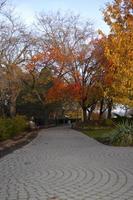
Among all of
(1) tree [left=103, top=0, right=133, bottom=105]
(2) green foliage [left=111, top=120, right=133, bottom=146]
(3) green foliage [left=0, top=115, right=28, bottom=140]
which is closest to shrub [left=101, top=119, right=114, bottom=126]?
(3) green foliage [left=0, top=115, right=28, bottom=140]

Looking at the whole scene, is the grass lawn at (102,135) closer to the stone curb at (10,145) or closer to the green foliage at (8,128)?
the stone curb at (10,145)

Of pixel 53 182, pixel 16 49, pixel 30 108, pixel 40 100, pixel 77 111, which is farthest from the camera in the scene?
pixel 77 111

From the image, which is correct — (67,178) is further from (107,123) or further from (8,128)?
(107,123)

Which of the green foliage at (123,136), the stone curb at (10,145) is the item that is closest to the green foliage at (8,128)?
the stone curb at (10,145)

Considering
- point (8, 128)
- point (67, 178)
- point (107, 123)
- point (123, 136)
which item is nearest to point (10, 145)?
point (8, 128)

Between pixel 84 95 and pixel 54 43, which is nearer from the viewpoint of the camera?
pixel 84 95

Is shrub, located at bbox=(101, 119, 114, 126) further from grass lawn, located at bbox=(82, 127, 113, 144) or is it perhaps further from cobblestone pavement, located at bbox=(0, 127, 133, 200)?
cobblestone pavement, located at bbox=(0, 127, 133, 200)

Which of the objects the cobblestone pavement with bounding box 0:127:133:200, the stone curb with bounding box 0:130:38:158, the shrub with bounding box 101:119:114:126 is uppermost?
the shrub with bounding box 101:119:114:126

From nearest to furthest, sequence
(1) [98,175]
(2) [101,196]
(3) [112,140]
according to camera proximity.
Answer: (2) [101,196] < (1) [98,175] < (3) [112,140]

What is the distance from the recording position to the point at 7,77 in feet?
140

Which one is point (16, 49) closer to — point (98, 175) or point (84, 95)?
point (84, 95)

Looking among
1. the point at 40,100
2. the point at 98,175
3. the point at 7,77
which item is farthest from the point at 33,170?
the point at 40,100

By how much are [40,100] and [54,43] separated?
958cm

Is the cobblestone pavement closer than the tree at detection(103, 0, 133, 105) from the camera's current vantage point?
Yes
